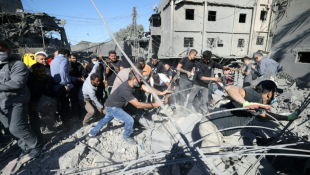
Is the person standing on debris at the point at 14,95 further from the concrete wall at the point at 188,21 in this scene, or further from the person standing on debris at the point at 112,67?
the concrete wall at the point at 188,21

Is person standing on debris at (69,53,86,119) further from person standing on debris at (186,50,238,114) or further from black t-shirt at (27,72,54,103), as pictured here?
person standing on debris at (186,50,238,114)

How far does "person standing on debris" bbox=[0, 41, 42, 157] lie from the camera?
2.32m

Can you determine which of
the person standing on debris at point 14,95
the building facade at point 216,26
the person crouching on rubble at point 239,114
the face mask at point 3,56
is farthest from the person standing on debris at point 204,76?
the building facade at point 216,26

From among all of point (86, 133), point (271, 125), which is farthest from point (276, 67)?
point (86, 133)

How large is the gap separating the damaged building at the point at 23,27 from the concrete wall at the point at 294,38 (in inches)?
796

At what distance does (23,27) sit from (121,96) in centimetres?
1902

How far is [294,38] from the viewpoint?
8.87m

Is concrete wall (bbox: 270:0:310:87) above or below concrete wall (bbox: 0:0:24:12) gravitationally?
below

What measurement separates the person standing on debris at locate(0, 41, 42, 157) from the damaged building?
14702mm

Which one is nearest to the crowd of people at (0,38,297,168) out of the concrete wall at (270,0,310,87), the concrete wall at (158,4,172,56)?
the concrete wall at (270,0,310,87)

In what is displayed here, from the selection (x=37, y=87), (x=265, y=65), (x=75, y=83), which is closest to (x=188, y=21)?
(x=265, y=65)

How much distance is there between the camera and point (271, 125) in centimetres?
415

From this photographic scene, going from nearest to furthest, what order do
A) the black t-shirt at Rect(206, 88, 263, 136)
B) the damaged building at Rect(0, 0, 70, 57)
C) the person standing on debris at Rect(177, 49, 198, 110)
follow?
the black t-shirt at Rect(206, 88, 263, 136)
the person standing on debris at Rect(177, 49, 198, 110)
the damaged building at Rect(0, 0, 70, 57)

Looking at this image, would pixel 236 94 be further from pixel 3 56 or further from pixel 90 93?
pixel 3 56
